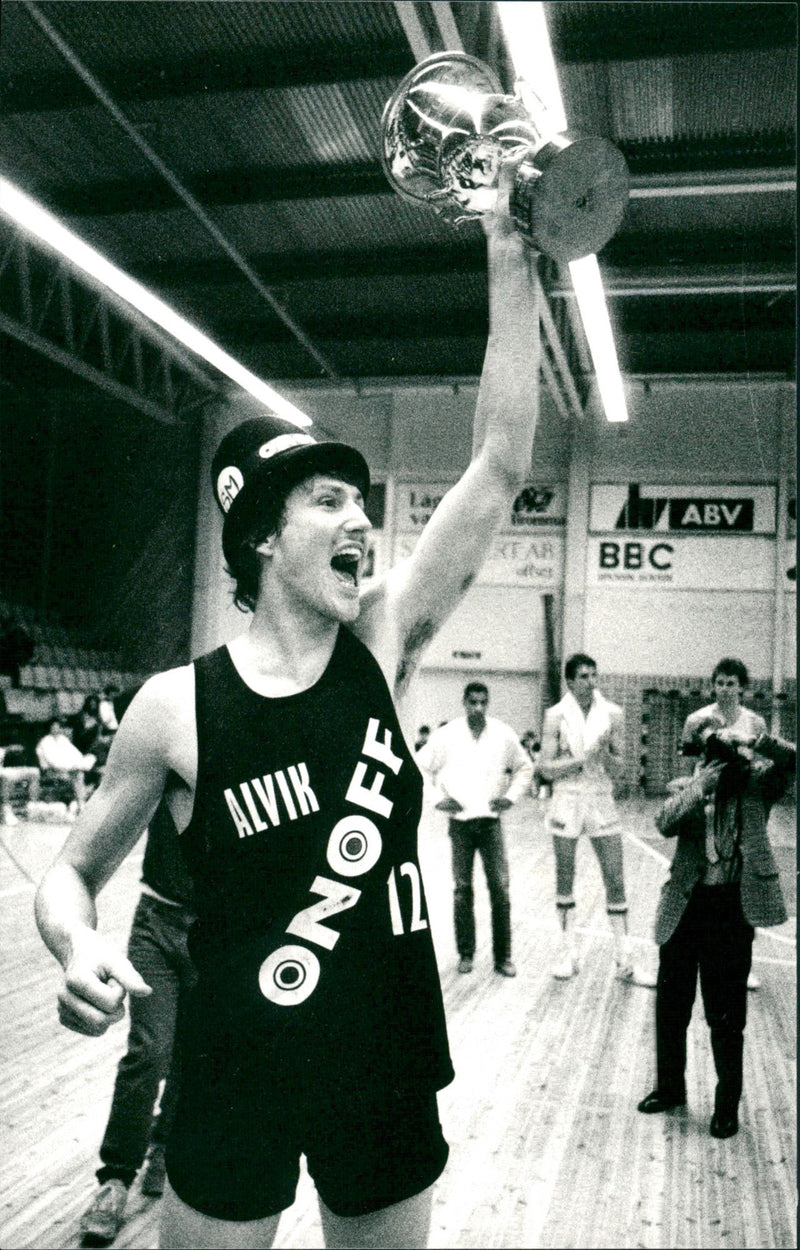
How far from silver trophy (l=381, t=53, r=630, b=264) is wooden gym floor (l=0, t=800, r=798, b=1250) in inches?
43.5

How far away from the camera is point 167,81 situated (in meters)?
3.99

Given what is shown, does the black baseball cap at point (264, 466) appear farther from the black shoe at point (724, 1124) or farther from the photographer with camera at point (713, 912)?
the black shoe at point (724, 1124)

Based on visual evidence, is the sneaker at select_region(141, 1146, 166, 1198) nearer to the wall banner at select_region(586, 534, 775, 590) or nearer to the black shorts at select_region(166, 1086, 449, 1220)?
the black shorts at select_region(166, 1086, 449, 1220)

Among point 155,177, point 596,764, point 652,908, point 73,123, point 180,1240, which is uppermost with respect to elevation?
point 155,177

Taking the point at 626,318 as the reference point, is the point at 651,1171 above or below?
below

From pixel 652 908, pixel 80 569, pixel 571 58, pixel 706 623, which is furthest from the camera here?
pixel 706 623

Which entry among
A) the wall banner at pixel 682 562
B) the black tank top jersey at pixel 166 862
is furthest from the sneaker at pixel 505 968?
the wall banner at pixel 682 562

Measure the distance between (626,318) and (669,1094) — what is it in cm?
243

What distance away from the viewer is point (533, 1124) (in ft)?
8.91

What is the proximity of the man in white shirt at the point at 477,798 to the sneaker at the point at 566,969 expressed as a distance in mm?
200

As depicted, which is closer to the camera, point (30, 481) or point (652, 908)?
point (30, 481)

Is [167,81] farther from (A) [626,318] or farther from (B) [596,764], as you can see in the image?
(B) [596,764]

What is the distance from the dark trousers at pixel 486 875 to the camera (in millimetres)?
4469

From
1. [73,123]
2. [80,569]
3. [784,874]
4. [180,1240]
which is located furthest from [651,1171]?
[784,874]
